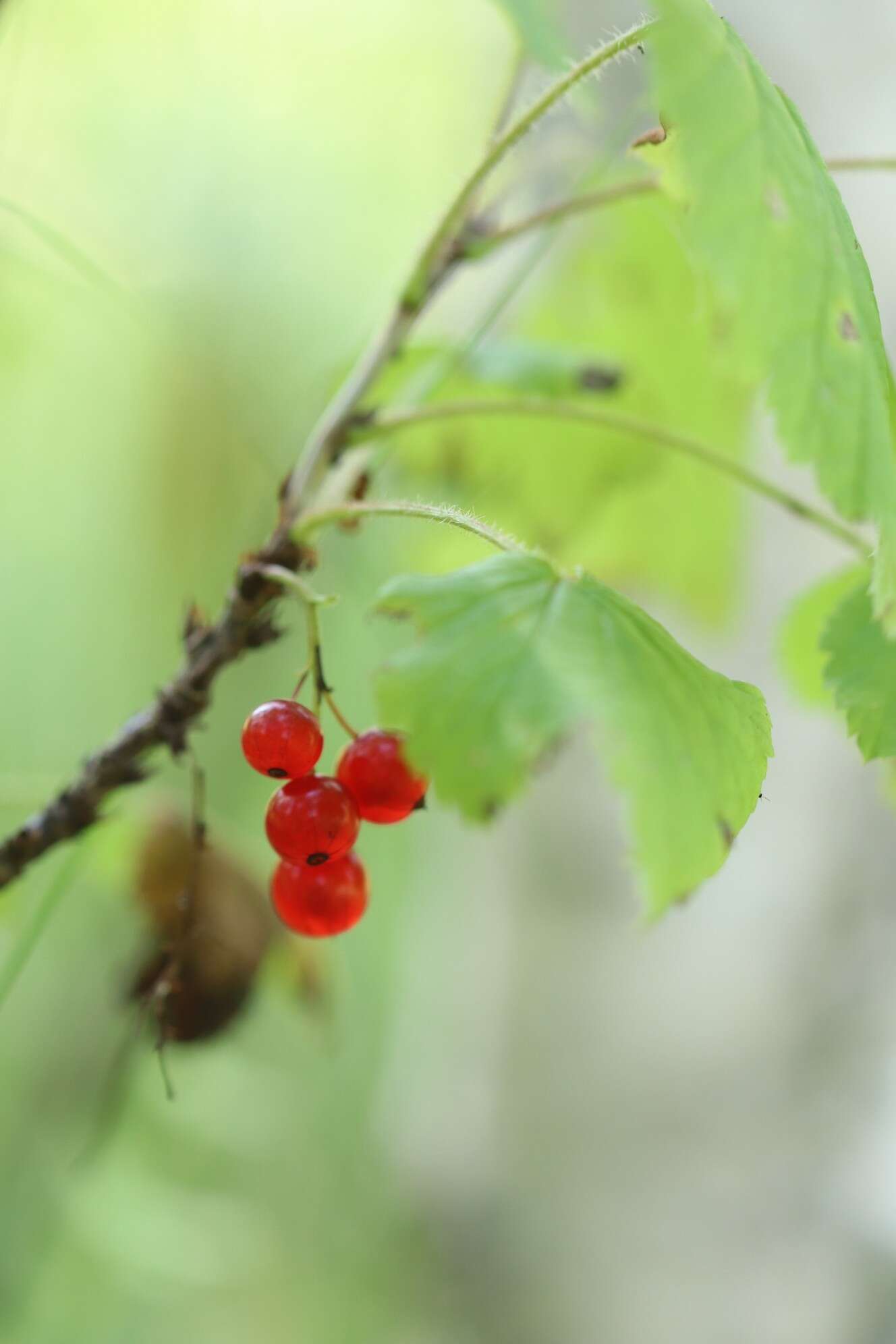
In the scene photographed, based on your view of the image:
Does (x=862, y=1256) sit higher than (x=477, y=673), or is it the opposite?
(x=477, y=673)

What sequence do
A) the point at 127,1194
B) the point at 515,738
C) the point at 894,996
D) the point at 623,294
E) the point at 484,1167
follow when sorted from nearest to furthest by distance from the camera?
the point at 515,738, the point at 623,294, the point at 127,1194, the point at 894,996, the point at 484,1167

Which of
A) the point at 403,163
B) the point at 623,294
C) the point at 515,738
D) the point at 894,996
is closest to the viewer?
the point at 515,738

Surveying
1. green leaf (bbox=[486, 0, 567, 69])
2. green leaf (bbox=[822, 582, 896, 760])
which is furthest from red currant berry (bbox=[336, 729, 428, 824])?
green leaf (bbox=[486, 0, 567, 69])

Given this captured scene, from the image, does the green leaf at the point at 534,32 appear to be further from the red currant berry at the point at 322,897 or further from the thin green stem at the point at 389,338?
the red currant berry at the point at 322,897

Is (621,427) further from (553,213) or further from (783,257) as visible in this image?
(783,257)

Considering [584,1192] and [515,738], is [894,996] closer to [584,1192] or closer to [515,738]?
[584,1192]

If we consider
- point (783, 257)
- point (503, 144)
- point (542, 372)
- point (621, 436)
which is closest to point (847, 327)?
point (783, 257)

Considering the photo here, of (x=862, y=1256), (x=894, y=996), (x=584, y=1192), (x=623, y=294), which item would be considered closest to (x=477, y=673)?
(x=623, y=294)
